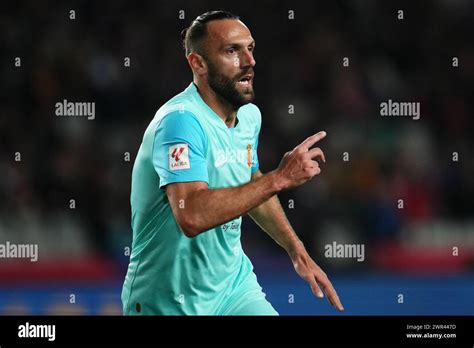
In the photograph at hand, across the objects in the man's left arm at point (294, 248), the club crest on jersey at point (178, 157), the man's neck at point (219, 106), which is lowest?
the man's left arm at point (294, 248)

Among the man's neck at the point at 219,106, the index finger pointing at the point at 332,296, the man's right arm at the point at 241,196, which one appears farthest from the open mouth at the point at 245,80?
the index finger pointing at the point at 332,296

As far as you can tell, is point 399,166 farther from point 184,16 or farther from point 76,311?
point 76,311

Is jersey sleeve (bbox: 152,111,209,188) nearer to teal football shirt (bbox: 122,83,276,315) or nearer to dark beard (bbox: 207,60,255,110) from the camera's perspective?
teal football shirt (bbox: 122,83,276,315)

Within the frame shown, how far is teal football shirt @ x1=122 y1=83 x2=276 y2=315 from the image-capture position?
13.5 feet

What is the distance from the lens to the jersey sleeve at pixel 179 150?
4023mm

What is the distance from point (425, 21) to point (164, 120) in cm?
583

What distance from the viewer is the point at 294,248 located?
4.60 m

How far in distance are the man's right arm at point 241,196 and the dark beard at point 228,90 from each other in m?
0.60

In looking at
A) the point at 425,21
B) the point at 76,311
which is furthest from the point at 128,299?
the point at 425,21
